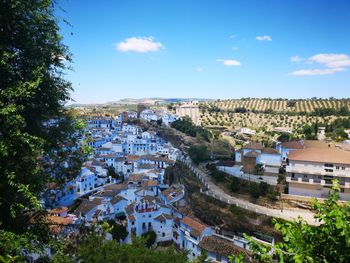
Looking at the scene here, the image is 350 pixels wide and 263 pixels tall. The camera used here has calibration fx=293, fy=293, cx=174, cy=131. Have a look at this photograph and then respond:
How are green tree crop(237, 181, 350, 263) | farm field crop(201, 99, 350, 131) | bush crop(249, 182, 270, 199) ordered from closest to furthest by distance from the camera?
green tree crop(237, 181, 350, 263) → bush crop(249, 182, 270, 199) → farm field crop(201, 99, 350, 131)

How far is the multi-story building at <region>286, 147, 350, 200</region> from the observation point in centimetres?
3297

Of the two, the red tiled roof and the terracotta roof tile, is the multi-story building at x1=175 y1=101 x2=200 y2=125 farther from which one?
the red tiled roof

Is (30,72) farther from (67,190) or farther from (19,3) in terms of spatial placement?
(67,190)

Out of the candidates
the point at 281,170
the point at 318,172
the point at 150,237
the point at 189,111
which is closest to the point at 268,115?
the point at 189,111

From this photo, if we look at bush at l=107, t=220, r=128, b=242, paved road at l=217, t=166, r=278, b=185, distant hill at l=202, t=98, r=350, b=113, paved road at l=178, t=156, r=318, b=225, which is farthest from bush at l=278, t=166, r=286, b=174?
distant hill at l=202, t=98, r=350, b=113

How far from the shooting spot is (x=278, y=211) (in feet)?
110

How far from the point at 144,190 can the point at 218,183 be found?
10777 mm

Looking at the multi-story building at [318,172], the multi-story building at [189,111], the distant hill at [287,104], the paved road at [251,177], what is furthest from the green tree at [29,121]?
the distant hill at [287,104]

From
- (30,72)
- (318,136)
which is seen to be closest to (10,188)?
(30,72)

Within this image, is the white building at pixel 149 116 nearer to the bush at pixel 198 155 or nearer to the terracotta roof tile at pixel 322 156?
the bush at pixel 198 155

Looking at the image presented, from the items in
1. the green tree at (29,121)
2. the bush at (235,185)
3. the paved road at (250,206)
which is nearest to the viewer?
the green tree at (29,121)

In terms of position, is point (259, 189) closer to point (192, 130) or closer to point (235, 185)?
point (235, 185)

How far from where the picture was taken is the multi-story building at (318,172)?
33.0 m

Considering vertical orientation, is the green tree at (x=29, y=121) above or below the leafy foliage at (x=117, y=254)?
above
